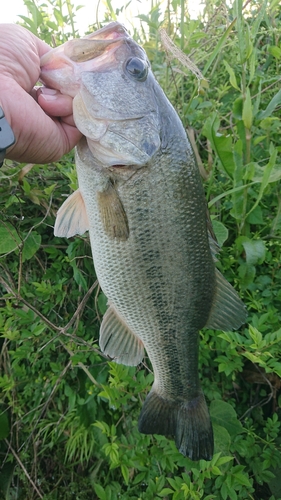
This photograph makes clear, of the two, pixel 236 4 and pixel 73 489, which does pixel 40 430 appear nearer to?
pixel 73 489

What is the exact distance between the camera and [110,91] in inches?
49.5

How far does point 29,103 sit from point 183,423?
4.16ft

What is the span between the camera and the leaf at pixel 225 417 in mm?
1665

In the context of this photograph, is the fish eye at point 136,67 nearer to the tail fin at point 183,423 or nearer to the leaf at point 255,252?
the leaf at point 255,252

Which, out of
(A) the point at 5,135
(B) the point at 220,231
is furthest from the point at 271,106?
(A) the point at 5,135

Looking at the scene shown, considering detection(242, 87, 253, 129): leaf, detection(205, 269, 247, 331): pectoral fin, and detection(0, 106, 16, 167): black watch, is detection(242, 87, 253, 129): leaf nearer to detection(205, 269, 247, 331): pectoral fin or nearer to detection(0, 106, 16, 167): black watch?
detection(205, 269, 247, 331): pectoral fin

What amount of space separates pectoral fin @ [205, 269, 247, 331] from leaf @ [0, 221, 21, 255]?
1001mm

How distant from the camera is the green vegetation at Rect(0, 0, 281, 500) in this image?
1.61 metres

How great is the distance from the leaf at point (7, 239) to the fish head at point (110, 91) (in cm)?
81

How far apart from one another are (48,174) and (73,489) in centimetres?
177

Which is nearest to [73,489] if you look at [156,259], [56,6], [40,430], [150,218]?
[40,430]

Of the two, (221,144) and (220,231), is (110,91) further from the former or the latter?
(220,231)

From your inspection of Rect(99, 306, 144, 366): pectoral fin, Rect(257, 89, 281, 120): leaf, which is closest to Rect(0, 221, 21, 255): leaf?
Rect(99, 306, 144, 366): pectoral fin

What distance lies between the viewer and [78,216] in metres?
1.43
